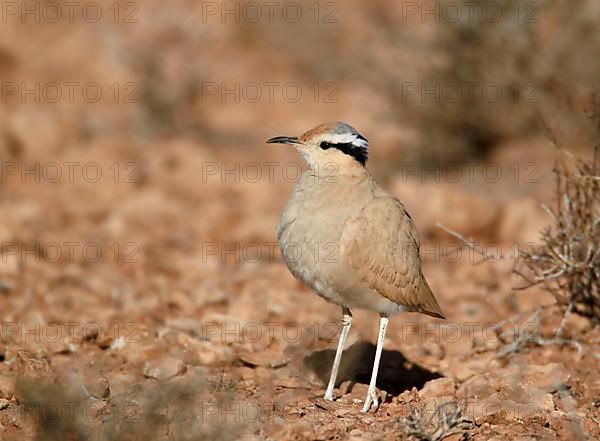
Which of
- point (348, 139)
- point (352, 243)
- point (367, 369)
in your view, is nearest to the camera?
point (352, 243)

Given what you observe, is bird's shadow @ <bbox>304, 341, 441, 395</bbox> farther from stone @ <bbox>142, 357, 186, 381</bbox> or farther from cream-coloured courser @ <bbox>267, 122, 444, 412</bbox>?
stone @ <bbox>142, 357, 186, 381</bbox>

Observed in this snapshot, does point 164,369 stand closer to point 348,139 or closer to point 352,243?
point 352,243

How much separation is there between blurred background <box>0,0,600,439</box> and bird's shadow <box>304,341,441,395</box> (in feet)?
0.05

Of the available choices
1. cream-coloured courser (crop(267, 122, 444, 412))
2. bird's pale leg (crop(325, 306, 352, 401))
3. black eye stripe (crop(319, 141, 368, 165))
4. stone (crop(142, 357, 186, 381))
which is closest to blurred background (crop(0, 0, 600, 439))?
stone (crop(142, 357, 186, 381))

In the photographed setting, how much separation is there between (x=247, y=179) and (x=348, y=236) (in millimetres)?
4542

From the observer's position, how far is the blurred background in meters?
5.13

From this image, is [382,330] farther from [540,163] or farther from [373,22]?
[373,22]

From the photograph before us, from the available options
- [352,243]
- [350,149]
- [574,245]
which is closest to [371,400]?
[352,243]

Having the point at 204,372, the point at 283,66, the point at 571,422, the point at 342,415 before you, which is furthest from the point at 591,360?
the point at 283,66

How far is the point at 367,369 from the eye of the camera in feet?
17.7

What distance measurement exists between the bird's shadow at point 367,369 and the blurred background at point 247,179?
16 millimetres

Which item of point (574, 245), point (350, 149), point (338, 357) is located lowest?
point (338, 357)

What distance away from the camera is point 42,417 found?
382 centimetres

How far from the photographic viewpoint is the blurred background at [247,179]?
5133 mm
